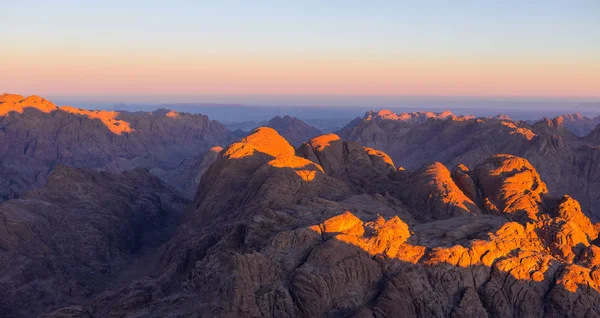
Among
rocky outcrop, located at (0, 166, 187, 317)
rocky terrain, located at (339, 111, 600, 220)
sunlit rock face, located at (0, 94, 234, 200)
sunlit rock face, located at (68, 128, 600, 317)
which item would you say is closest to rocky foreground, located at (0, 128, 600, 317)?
sunlit rock face, located at (68, 128, 600, 317)

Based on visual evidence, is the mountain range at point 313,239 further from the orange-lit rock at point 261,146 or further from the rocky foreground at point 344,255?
the orange-lit rock at point 261,146

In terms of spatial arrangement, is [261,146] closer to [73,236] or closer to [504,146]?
[73,236]

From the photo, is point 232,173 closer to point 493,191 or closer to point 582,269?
point 493,191

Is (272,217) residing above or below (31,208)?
above

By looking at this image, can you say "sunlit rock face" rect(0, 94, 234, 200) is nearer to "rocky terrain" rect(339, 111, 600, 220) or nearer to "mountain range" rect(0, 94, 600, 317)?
"mountain range" rect(0, 94, 600, 317)

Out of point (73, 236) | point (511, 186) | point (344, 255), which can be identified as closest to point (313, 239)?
point (344, 255)

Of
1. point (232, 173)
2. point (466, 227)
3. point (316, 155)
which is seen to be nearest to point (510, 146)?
point (316, 155)
